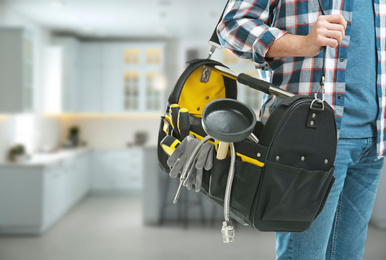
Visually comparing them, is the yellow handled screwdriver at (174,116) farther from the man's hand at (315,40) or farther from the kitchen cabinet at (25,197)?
the kitchen cabinet at (25,197)

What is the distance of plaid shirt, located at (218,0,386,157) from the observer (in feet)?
2.12

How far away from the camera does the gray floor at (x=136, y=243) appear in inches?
119

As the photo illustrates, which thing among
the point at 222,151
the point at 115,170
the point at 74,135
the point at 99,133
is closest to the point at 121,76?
the point at 99,133

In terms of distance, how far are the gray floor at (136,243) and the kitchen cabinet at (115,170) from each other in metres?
1.21

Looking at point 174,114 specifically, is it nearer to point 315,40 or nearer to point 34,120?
point 315,40

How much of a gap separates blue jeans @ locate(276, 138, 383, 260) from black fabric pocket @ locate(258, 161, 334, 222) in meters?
0.09

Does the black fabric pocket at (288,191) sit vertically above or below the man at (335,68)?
below

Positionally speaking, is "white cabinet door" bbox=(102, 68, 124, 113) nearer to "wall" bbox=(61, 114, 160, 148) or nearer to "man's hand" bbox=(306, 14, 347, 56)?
"wall" bbox=(61, 114, 160, 148)

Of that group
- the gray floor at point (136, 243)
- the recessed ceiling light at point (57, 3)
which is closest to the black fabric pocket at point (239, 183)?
the gray floor at point (136, 243)

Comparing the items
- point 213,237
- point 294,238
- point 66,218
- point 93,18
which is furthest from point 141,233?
point 294,238

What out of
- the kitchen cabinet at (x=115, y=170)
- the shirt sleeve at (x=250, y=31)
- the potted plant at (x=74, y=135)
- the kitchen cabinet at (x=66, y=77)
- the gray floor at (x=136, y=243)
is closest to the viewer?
the shirt sleeve at (x=250, y=31)

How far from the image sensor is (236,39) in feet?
2.19

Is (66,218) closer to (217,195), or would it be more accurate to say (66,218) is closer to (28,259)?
(28,259)

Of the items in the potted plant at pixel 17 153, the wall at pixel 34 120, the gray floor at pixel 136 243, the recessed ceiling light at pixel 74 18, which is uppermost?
the recessed ceiling light at pixel 74 18
